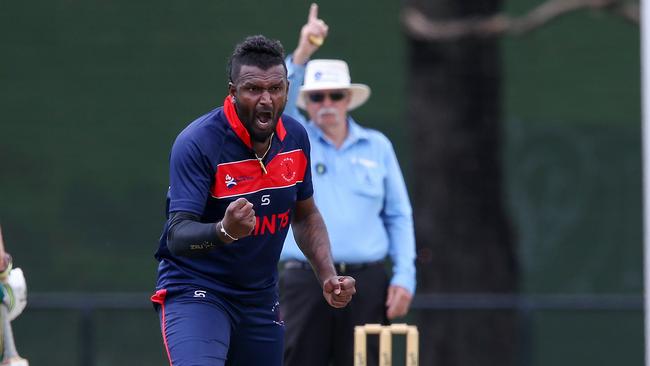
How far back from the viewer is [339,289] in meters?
5.29

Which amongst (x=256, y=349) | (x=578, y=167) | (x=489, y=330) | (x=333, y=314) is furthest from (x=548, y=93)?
(x=256, y=349)

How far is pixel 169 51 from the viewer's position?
12.5 m

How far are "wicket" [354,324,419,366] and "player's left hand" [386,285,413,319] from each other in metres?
0.31

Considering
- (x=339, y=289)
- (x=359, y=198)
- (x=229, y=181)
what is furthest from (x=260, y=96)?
(x=359, y=198)

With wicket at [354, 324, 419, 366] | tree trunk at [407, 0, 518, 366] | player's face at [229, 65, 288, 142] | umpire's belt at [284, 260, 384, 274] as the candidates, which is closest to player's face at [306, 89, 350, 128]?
umpire's belt at [284, 260, 384, 274]

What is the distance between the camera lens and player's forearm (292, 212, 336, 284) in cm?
573

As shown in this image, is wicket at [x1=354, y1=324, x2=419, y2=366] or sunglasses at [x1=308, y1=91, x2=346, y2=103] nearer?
wicket at [x1=354, y1=324, x2=419, y2=366]

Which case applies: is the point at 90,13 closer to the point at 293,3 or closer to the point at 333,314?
the point at 293,3

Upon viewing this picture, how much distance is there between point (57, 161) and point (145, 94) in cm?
100

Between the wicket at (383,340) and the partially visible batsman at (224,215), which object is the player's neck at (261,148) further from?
the wicket at (383,340)

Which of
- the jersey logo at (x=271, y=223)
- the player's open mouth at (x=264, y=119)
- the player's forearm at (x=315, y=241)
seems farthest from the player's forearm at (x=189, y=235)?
the player's forearm at (x=315, y=241)

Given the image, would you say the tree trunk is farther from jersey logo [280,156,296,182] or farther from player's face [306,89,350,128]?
jersey logo [280,156,296,182]

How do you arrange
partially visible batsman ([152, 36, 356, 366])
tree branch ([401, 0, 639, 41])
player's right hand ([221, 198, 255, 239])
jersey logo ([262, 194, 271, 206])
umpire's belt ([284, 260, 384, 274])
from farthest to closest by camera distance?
tree branch ([401, 0, 639, 41]), umpire's belt ([284, 260, 384, 274]), jersey logo ([262, 194, 271, 206]), partially visible batsman ([152, 36, 356, 366]), player's right hand ([221, 198, 255, 239])

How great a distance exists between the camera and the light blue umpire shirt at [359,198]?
720 cm
